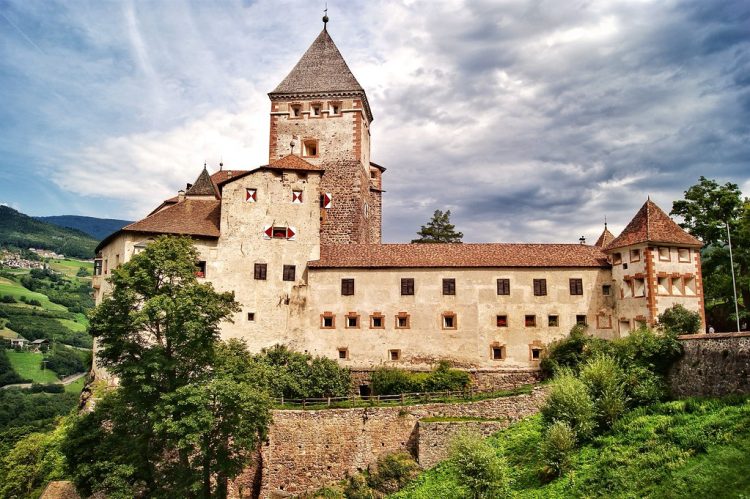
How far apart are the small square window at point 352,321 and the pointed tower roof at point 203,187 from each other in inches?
533

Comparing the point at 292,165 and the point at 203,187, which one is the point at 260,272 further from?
the point at 203,187

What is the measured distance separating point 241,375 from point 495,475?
471 inches

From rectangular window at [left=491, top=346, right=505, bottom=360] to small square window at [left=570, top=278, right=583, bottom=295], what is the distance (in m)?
5.58

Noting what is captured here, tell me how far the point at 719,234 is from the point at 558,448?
24222 mm

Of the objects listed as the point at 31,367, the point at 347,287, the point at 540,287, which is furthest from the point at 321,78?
the point at 31,367

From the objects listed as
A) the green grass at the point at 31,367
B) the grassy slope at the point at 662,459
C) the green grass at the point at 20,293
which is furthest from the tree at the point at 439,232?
the green grass at the point at 20,293

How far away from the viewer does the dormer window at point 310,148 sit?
142 feet

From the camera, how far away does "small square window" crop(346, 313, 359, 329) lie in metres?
35.6

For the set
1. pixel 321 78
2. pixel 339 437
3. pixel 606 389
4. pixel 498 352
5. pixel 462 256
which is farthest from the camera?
pixel 321 78

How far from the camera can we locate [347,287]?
36094 mm

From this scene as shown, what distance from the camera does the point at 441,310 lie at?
35.6 metres

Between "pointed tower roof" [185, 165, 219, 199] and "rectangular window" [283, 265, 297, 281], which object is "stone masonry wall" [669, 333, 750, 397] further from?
"pointed tower roof" [185, 165, 219, 199]

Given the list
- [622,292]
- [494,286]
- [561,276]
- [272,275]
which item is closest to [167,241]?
[272,275]

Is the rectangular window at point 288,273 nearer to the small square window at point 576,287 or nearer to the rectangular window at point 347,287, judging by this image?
the rectangular window at point 347,287
